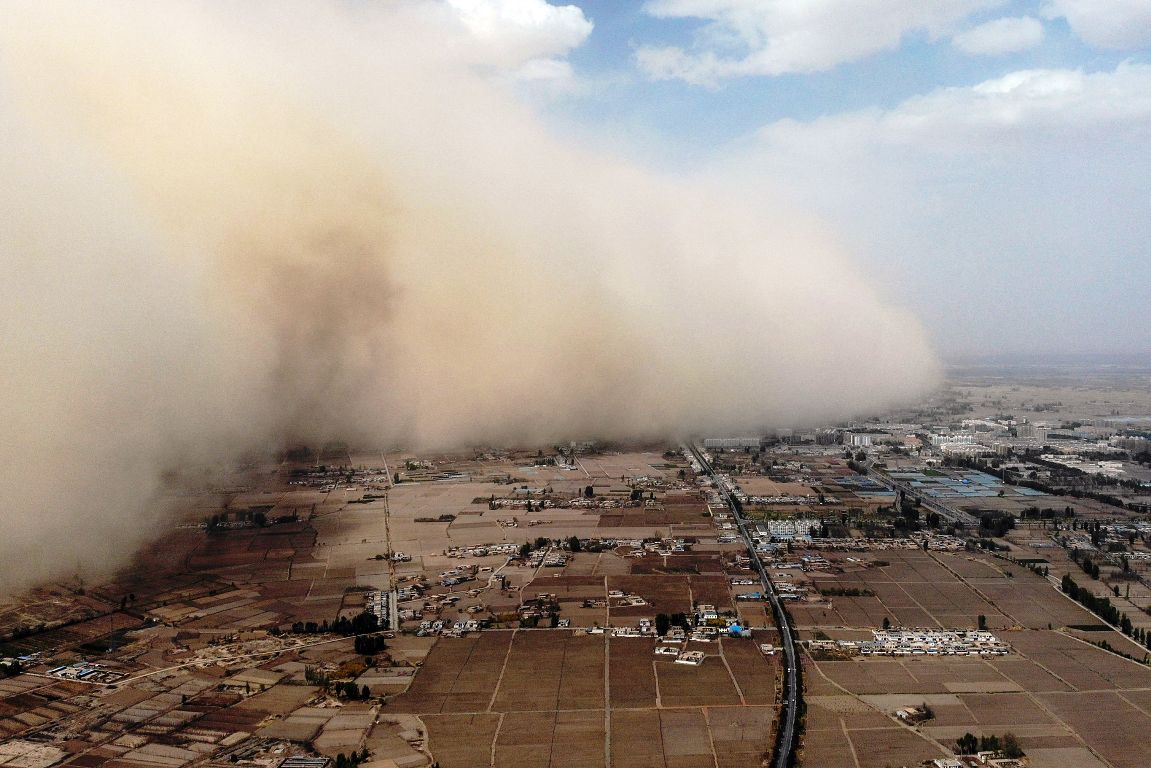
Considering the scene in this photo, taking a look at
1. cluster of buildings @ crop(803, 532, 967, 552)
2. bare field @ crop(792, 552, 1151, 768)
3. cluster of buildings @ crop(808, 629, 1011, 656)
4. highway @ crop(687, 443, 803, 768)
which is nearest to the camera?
highway @ crop(687, 443, 803, 768)

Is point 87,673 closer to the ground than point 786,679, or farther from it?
farther from it

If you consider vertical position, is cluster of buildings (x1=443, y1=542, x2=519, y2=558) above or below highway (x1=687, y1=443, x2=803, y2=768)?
above

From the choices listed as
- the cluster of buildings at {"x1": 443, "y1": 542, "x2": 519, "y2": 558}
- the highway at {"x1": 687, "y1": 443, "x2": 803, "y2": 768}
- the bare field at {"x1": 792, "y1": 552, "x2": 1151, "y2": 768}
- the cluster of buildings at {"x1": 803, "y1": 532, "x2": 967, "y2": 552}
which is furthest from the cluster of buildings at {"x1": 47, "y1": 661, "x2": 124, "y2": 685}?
the cluster of buildings at {"x1": 803, "y1": 532, "x2": 967, "y2": 552}

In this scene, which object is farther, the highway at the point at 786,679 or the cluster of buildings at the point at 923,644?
the cluster of buildings at the point at 923,644

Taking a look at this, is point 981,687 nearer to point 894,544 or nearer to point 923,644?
point 923,644

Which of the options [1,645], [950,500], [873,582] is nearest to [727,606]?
[873,582]

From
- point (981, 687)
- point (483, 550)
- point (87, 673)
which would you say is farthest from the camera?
point (483, 550)

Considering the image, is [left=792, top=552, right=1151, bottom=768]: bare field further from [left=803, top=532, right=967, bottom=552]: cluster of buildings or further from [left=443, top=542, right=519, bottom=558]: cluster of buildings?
[left=443, top=542, right=519, bottom=558]: cluster of buildings

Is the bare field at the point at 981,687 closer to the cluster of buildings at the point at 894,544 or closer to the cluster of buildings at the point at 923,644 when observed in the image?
the cluster of buildings at the point at 923,644

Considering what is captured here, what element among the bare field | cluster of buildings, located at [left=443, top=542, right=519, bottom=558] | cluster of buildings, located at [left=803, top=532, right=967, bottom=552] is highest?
cluster of buildings, located at [left=443, top=542, right=519, bottom=558]

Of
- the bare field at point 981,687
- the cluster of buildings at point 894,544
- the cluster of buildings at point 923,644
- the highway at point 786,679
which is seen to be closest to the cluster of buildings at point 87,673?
the highway at point 786,679

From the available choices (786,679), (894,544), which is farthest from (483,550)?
(894,544)
